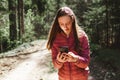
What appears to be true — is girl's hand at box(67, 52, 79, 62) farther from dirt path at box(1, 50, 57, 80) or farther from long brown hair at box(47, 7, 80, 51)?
dirt path at box(1, 50, 57, 80)

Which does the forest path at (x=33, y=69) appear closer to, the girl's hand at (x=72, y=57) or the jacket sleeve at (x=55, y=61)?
the jacket sleeve at (x=55, y=61)

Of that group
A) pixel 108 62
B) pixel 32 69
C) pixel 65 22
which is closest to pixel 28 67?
pixel 32 69

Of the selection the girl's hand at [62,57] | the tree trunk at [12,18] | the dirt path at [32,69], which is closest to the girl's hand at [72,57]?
the girl's hand at [62,57]

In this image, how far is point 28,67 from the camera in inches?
510

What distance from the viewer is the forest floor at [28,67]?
1118 cm

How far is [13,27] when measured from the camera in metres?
23.0

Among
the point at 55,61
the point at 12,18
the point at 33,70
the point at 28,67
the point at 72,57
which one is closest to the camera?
the point at 72,57

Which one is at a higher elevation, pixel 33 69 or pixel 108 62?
pixel 108 62

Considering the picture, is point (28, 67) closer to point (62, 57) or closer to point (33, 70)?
point (33, 70)

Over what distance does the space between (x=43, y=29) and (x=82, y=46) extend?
160ft

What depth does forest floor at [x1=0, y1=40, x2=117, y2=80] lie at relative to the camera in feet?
36.7

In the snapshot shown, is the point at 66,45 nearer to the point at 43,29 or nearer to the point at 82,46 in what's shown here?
the point at 82,46

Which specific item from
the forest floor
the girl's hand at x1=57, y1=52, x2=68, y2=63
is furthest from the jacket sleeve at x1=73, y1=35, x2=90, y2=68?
the forest floor

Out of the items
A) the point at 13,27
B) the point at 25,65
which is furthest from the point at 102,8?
the point at 25,65
